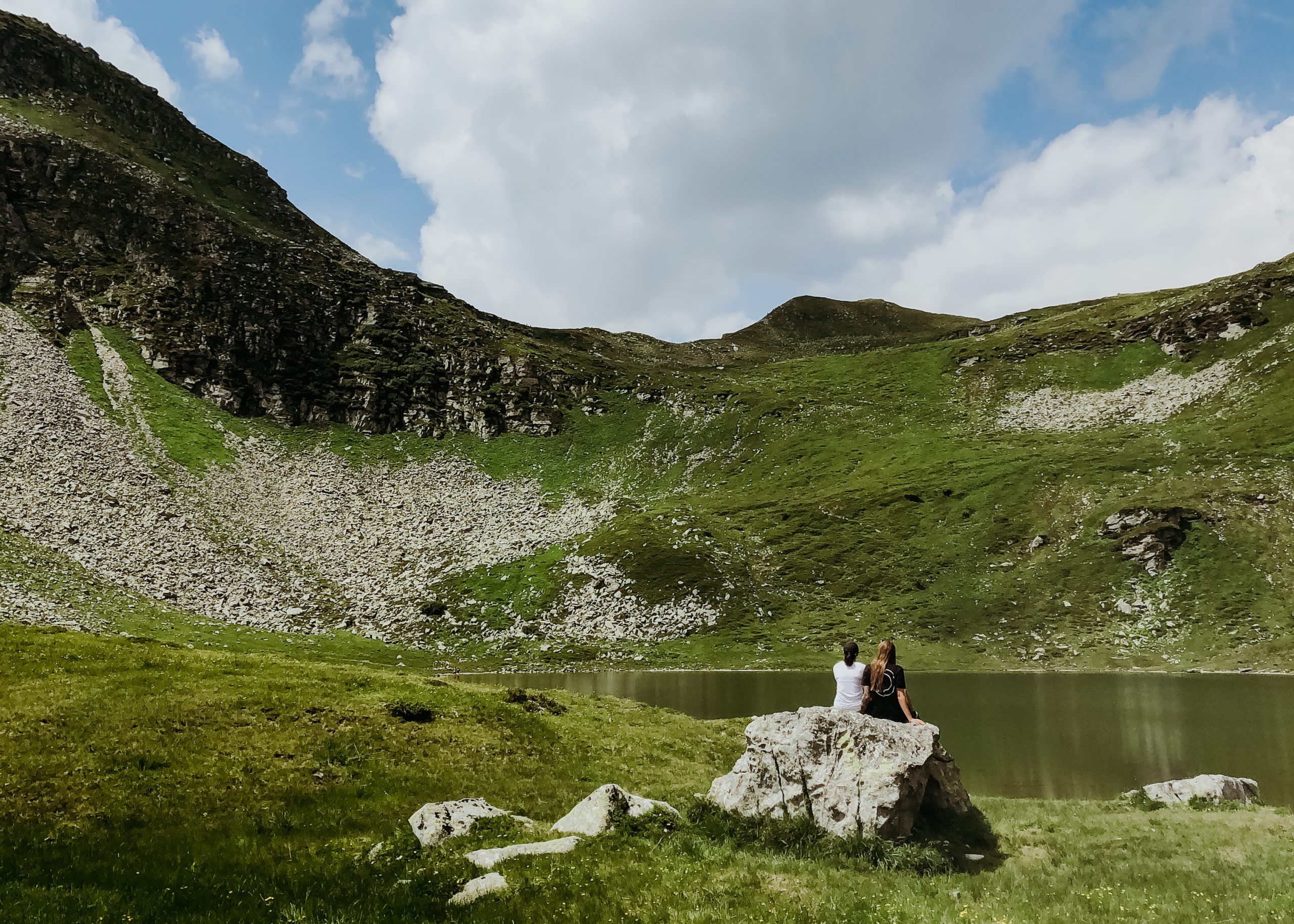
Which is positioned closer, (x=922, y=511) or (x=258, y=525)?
(x=258, y=525)

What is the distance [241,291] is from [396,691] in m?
174

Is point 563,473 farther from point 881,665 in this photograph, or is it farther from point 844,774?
point 844,774

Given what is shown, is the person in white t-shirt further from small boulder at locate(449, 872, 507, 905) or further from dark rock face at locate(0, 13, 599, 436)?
dark rock face at locate(0, 13, 599, 436)

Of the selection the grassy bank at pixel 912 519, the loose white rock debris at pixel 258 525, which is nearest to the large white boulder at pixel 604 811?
the grassy bank at pixel 912 519

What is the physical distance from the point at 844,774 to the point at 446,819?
431 inches

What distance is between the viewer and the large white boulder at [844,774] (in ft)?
57.7

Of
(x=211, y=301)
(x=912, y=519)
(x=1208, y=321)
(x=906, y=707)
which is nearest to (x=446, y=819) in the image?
(x=906, y=707)

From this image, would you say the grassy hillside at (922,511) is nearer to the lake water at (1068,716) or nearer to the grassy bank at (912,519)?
the grassy bank at (912,519)

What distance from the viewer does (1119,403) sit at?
140875mm

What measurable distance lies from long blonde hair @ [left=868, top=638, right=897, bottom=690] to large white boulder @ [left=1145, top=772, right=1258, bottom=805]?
1333 centimetres

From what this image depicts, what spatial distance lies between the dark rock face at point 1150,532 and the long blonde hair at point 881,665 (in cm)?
9445

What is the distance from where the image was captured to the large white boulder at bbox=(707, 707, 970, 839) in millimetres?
17578

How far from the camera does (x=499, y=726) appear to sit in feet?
109

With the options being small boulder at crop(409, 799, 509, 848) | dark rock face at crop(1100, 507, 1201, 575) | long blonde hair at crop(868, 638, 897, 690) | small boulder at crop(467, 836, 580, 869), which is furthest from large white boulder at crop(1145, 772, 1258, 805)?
dark rock face at crop(1100, 507, 1201, 575)
